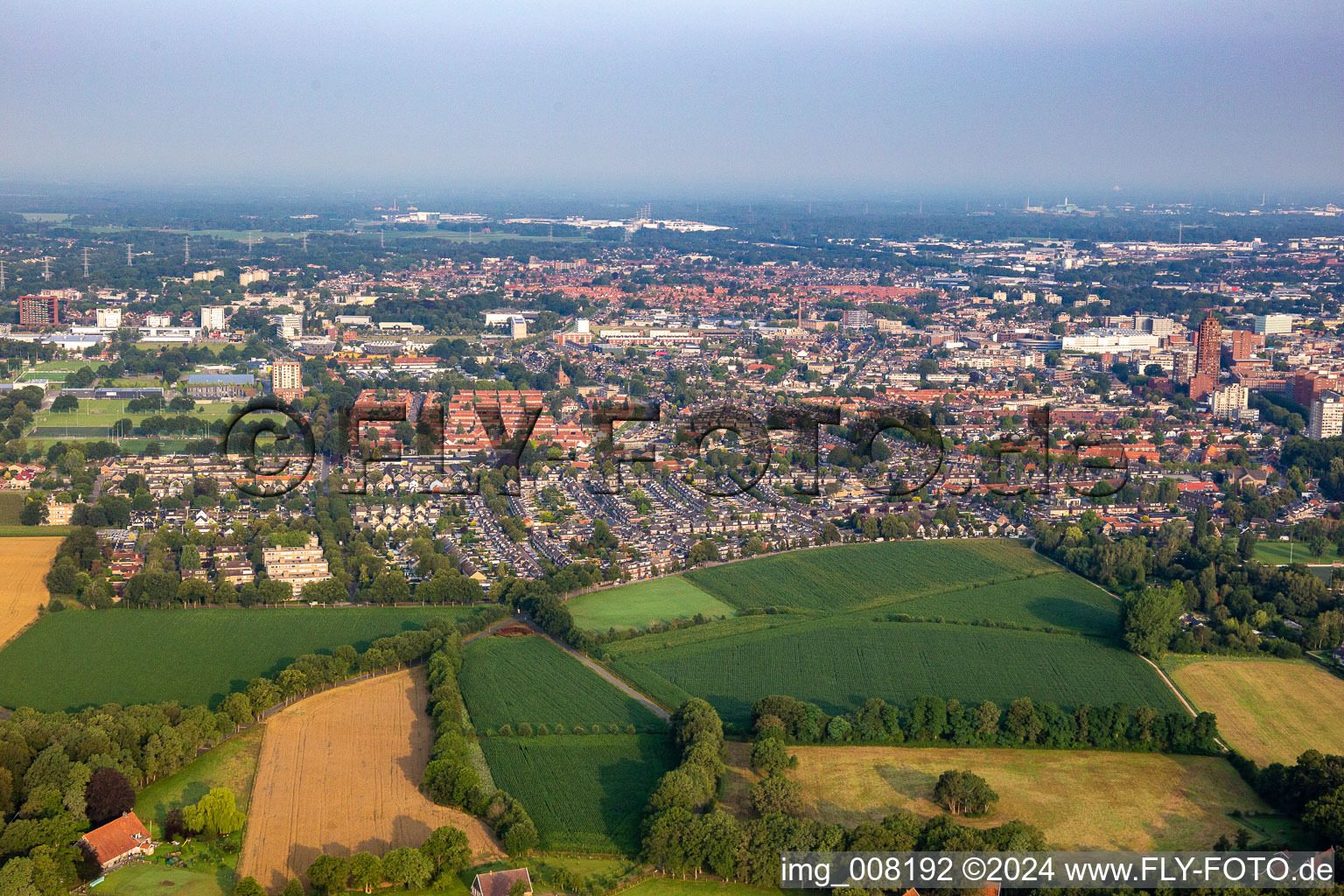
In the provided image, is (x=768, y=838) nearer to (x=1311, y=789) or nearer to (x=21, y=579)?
(x=1311, y=789)

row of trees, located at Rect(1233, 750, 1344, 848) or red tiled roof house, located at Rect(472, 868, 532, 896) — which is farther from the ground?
row of trees, located at Rect(1233, 750, 1344, 848)

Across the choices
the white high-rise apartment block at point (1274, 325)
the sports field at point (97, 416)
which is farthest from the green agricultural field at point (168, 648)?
the white high-rise apartment block at point (1274, 325)

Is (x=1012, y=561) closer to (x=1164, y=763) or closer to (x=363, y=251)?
(x=1164, y=763)

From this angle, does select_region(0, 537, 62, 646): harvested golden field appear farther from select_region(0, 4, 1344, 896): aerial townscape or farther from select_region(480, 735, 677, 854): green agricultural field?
select_region(480, 735, 677, 854): green agricultural field

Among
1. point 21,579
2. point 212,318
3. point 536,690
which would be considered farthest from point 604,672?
point 212,318

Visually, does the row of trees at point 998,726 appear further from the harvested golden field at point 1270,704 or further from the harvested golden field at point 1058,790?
the harvested golden field at point 1270,704

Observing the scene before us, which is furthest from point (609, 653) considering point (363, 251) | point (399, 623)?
point (363, 251)

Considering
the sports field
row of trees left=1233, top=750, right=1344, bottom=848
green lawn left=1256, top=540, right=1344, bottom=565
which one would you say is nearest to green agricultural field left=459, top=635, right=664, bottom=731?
row of trees left=1233, top=750, right=1344, bottom=848
